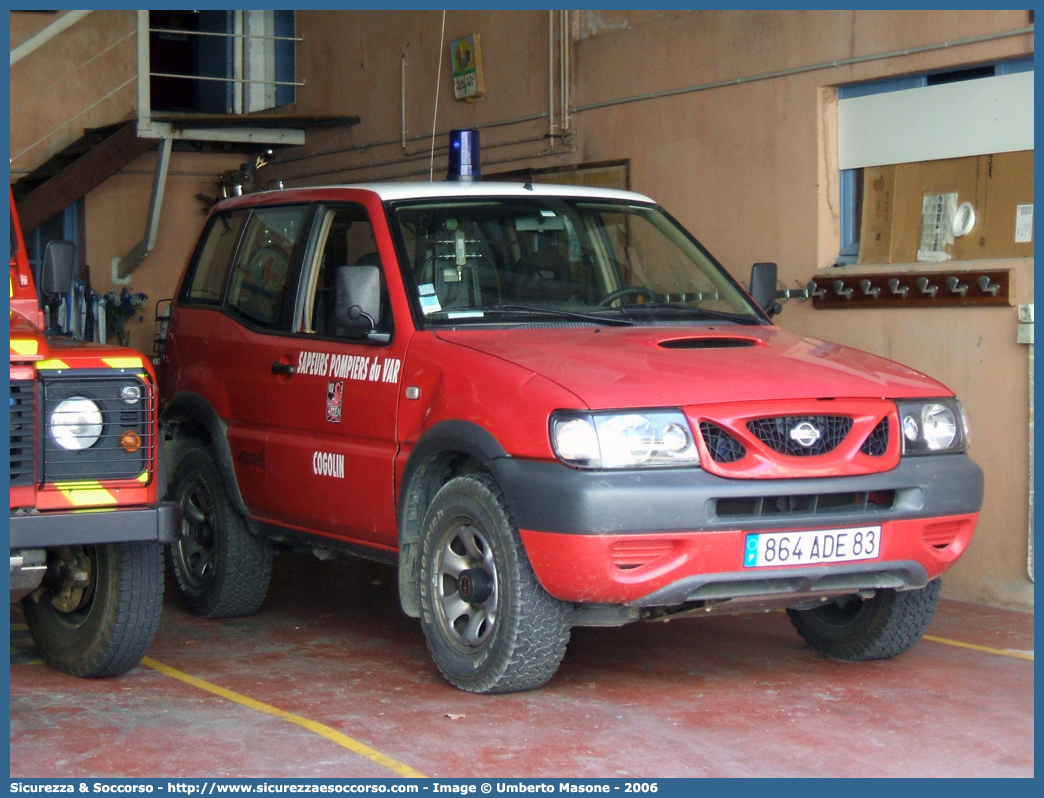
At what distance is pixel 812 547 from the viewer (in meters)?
4.89

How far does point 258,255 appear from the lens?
677 cm

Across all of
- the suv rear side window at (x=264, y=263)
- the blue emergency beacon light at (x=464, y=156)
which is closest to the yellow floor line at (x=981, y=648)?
the blue emergency beacon light at (x=464, y=156)

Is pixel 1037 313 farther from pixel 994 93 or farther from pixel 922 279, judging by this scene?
pixel 994 93

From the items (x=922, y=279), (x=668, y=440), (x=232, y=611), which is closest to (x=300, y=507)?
(x=232, y=611)

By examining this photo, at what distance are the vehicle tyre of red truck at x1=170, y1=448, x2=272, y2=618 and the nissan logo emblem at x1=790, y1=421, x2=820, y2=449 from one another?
2.90 m

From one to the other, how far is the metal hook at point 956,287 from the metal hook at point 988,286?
0.40 feet

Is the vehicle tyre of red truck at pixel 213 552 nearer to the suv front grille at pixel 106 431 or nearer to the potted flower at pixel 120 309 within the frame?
the suv front grille at pixel 106 431

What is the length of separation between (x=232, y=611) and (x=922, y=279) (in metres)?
3.82

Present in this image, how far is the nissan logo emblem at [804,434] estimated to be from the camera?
4.90m

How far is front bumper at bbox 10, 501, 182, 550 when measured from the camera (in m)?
4.66

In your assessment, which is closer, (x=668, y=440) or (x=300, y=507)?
(x=668, y=440)

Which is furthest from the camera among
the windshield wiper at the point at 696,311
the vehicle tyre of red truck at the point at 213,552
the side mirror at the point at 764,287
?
the vehicle tyre of red truck at the point at 213,552

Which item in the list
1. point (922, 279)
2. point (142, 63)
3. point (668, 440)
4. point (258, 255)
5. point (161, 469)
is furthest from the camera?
point (142, 63)

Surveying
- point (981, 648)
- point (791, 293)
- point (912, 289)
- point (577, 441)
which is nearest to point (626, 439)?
point (577, 441)
